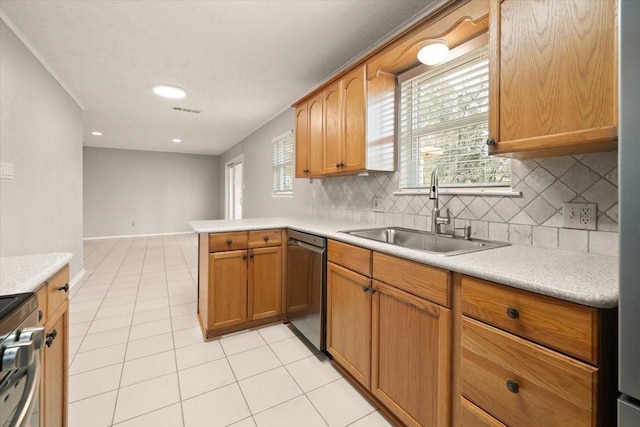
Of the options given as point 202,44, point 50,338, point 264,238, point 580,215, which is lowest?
point 50,338

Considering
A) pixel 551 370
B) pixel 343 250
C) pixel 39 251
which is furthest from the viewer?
pixel 39 251

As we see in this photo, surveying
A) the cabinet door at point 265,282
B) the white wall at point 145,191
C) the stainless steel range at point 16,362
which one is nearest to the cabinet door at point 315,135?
the cabinet door at point 265,282

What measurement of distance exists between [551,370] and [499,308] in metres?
0.20

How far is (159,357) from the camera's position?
2.05m

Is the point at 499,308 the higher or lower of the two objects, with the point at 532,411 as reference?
higher

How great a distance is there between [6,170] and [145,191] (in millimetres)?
6317

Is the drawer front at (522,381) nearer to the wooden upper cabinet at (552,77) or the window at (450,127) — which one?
the wooden upper cabinet at (552,77)

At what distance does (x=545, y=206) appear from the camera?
54.6 inches

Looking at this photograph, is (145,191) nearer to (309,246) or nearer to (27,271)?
(309,246)

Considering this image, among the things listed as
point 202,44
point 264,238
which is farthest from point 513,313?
point 202,44

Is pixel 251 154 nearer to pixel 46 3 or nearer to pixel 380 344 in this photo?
pixel 46 3

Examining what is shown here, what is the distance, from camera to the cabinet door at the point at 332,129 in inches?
94.6

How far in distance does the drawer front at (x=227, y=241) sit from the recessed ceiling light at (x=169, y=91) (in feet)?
7.40

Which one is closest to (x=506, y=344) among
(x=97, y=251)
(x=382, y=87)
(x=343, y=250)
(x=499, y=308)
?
(x=499, y=308)
